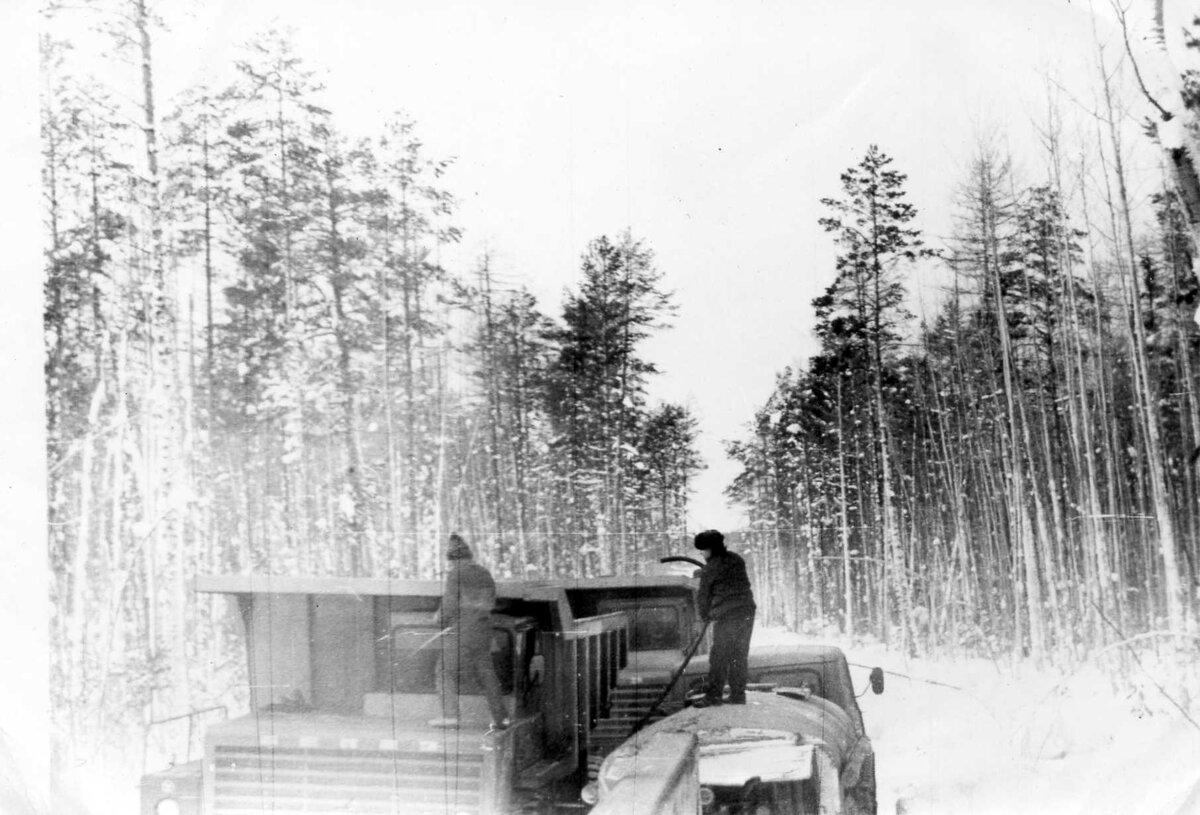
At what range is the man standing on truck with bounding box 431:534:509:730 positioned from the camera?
240cm

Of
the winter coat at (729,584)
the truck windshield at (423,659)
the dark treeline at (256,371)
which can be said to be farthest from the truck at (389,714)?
the dark treeline at (256,371)

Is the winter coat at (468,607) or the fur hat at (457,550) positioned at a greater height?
the fur hat at (457,550)

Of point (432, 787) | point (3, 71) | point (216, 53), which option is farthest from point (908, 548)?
point (3, 71)

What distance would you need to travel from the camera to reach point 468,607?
252 centimetres

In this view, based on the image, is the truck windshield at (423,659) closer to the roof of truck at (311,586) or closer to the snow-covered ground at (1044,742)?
the roof of truck at (311,586)

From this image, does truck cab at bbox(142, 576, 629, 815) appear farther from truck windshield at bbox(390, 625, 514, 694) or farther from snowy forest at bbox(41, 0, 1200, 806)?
snowy forest at bbox(41, 0, 1200, 806)

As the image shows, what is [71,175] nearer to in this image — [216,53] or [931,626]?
[216,53]

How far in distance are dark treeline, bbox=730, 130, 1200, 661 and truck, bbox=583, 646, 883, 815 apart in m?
0.32

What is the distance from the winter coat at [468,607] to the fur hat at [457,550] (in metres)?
0.17

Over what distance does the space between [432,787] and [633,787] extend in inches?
18.7

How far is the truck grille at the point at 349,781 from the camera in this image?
230 cm

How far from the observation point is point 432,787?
90.4 inches

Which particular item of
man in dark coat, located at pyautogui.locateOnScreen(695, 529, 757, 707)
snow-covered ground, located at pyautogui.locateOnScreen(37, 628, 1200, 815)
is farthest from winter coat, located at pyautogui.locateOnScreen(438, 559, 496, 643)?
snow-covered ground, located at pyautogui.locateOnScreen(37, 628, 1200, 815)

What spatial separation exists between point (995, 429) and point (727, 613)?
91 cm
